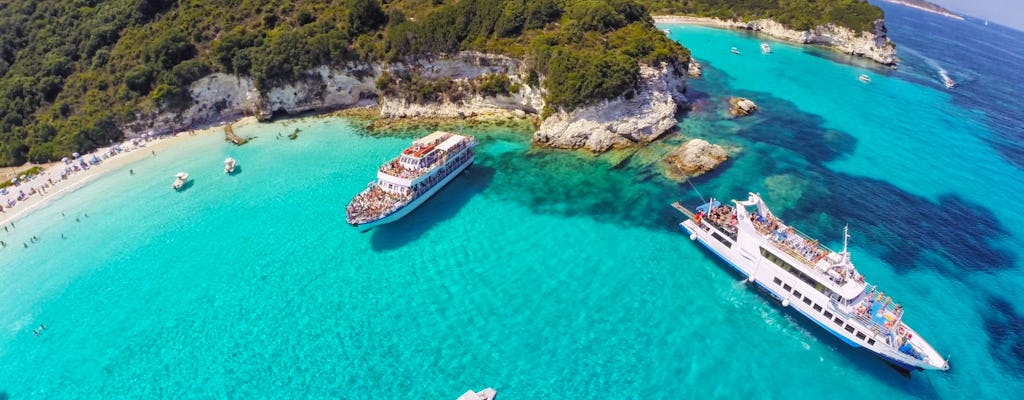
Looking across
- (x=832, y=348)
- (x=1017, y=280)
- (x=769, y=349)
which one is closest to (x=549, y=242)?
(x=769, y=349)

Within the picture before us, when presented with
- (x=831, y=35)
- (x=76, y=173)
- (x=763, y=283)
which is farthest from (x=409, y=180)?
(x=831, y=35)

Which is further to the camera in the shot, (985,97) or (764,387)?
(985,97)

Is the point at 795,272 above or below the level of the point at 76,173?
above

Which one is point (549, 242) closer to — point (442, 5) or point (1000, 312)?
point (1000, 312)

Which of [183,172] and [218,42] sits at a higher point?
[218,42]

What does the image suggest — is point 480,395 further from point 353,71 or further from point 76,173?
point 76,173

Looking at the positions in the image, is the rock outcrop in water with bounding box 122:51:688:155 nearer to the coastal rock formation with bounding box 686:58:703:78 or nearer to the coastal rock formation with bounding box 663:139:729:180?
the coastal rock formation with bounding box 663:139:729:180
